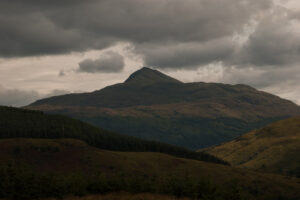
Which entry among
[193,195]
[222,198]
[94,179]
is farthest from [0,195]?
[222,198]

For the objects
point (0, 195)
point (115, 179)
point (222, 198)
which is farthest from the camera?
point (115, 179)

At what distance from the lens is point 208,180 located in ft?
210

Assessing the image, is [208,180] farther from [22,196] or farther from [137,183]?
[22,196]

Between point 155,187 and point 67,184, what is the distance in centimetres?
1401

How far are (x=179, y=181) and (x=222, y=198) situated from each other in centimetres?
940

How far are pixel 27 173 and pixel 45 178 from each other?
125 inches

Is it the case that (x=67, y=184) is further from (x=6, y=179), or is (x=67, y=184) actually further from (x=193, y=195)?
(x=193, y=195)

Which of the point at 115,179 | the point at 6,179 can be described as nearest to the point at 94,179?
the point at 115,179

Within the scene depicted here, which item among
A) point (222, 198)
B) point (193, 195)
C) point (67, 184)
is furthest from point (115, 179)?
point (222, 198)

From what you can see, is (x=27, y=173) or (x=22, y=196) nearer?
(x=22, y=196)

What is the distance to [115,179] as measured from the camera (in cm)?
6144

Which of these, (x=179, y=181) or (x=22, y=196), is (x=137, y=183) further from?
(x=22, y=196)

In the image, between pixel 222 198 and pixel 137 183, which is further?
pixel 137 183

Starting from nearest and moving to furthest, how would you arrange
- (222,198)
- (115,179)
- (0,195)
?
(0,195), (222,198), (115,179)
